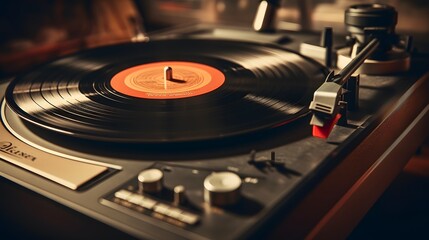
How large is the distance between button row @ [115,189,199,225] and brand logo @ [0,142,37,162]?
0.62 ft

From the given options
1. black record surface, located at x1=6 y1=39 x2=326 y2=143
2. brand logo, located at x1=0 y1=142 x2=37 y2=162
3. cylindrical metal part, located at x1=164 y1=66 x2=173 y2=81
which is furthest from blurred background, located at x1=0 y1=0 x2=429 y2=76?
brand logo, located at x1=0 y1=142 x2=37 y2=162

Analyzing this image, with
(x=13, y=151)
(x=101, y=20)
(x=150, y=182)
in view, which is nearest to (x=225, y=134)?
(x=150, y=182)

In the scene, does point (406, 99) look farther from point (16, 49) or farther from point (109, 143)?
point (16, 49)

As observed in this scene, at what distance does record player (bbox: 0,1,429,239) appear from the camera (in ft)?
1.76

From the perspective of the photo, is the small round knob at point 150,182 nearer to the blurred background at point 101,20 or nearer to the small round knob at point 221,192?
the small round knob at point 221,192

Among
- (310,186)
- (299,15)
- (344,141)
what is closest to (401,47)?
(344,141)

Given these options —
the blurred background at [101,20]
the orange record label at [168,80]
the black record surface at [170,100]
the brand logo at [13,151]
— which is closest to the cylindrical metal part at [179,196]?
the black record surface at [170,100]

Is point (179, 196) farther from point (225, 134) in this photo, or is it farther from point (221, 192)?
point (225, 134)

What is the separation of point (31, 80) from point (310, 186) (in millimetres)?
621

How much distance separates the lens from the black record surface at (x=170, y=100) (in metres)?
0.70

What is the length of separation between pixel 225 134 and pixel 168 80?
34cm

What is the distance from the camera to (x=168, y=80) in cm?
97

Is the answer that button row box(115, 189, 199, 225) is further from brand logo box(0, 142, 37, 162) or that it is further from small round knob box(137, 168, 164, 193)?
brand logo box(0, 142, 37, 162)

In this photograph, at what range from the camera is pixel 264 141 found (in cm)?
70
